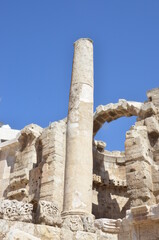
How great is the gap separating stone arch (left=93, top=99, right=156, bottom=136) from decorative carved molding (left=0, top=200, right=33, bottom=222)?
8.97 meters

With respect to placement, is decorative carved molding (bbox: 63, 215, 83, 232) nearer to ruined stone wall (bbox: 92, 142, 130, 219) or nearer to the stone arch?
the stone arch

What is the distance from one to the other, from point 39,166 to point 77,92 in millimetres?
5550

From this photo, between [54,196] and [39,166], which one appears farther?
[39,166]

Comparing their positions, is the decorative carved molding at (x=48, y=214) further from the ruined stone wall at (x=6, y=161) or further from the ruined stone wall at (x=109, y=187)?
the ruined stone wall at (x=6, y=161)

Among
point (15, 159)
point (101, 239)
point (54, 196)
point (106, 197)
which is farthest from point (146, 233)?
point (15, 159)

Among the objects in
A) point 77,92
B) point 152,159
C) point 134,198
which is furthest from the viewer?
point 152,159

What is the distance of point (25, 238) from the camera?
6.09 m

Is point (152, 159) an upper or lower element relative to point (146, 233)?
upper

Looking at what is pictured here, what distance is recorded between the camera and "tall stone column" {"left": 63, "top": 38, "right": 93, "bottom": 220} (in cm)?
877

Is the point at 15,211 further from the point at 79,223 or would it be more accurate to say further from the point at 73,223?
the point at 79,223

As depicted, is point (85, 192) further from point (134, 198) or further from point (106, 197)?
point (106, 197)

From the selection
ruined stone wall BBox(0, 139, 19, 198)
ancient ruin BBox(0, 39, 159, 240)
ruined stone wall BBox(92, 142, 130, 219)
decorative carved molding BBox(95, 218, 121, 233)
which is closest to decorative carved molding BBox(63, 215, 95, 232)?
ancient ruin BBox(0, 39, 159, 240)

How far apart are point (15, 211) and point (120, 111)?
10.4m

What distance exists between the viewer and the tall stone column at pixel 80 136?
8773 millimetres
